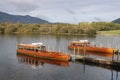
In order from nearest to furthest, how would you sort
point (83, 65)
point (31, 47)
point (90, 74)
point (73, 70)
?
point (90, 74), point (73, 70), point (83, 65), point (31, 47)

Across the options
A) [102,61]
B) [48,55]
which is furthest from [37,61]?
[102,61]

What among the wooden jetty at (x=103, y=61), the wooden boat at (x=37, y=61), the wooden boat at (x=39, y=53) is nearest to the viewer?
the wooden jetty at (x=103, y=61)

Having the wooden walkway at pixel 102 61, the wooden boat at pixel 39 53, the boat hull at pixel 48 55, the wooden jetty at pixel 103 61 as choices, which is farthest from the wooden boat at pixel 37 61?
the wooden walkway at pixel 102 61

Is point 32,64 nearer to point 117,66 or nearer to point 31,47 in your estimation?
point 31,47

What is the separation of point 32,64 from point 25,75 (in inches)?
500

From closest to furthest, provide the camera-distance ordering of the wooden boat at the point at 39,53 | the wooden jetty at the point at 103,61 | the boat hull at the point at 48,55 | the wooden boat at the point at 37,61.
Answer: the wooden jetty at the point at 103,61 → the wooden boat at the point at 37,61 → the boat hull at the point at 48,55 → the wooden boat at the point at 39,53

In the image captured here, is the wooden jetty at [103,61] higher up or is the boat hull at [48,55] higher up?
the boat hull at [48,55]

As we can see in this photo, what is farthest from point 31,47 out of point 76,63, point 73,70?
point 73,70

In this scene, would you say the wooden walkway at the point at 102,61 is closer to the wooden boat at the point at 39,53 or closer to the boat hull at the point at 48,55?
the boat hull at the point at 48,55

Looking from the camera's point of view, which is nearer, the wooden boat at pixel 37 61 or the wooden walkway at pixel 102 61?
the wooden walkway at pixel 102 61

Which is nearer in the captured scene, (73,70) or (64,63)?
(73,70)

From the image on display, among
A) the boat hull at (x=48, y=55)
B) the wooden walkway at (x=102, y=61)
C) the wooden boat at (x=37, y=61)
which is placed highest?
the boat hull at (x=48, y=55)

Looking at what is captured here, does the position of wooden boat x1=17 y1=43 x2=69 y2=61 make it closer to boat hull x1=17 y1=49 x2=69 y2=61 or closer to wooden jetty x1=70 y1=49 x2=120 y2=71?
boat hull x1=17 y1=49 x2=69 y2=61

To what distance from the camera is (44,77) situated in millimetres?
49469
